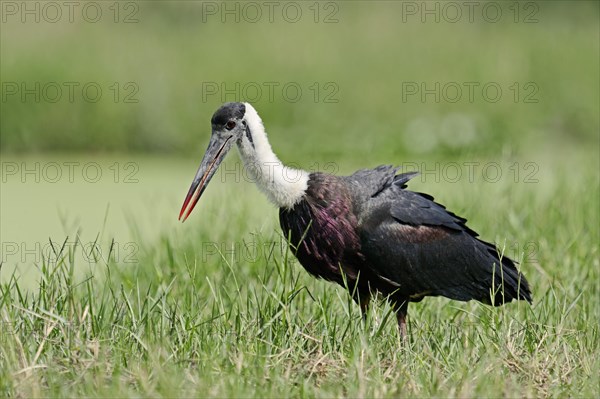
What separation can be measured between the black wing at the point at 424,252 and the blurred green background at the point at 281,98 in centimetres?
328

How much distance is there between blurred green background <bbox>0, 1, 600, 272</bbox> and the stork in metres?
3.30

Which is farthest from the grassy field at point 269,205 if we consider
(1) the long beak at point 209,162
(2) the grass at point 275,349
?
(1) the long beak at point 209,162

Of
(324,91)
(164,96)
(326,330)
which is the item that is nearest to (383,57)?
(324,91)

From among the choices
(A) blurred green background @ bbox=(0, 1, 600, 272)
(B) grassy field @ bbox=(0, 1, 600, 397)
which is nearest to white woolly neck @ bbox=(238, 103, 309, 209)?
(B) grassy field @ bbox=(0, 1, 600, 397)

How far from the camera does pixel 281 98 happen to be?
9500mm

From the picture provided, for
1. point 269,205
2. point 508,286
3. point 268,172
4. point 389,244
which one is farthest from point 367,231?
point 269,205

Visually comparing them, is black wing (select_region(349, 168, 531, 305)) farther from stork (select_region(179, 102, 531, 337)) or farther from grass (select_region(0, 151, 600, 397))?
grass (select_region(0, 151, 600, 397))

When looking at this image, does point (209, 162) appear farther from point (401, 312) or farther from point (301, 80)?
point (301, 80)

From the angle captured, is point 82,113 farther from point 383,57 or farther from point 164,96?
point 383,57

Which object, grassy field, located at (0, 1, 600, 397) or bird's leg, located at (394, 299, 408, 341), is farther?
bird's leg, located at (394, 299, 408, 341)

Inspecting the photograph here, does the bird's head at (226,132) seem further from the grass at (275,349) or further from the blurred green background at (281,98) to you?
the blurred green background at (281,98)

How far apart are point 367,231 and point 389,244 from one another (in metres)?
0.11

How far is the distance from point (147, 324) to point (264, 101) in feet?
19.0

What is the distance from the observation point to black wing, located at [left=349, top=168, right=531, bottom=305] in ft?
14.2
